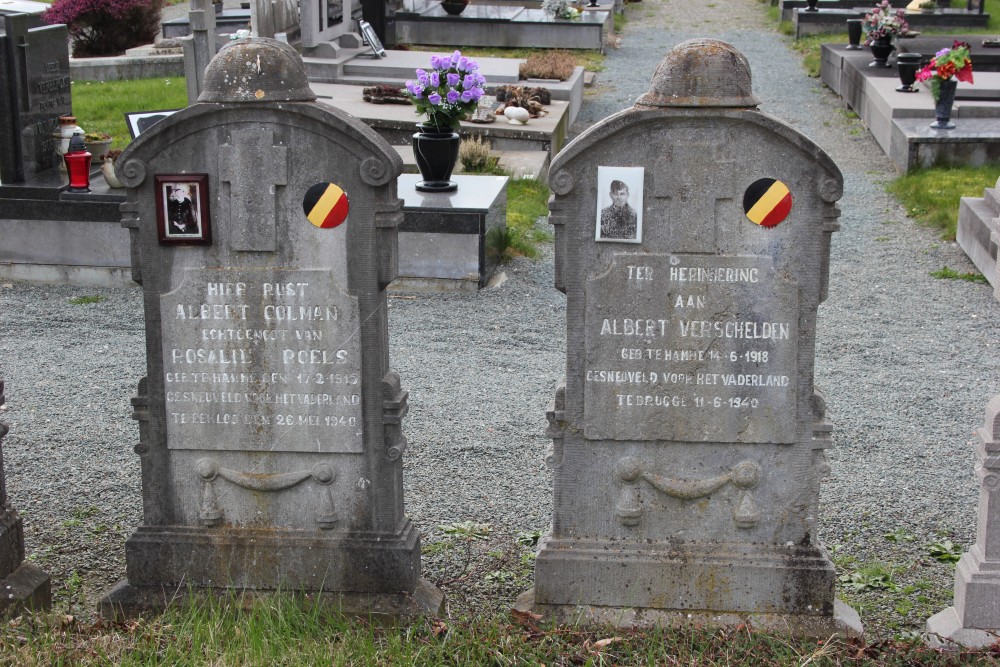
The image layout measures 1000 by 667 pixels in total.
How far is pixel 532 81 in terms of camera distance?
58.8ft

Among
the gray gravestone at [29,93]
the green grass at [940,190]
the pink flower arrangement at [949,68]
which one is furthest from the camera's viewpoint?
the pink flower arrangement at [949,68]

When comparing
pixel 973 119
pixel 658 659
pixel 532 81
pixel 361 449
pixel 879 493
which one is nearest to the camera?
pixel 658 659

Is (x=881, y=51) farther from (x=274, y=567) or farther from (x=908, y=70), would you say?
(x=274, y=567)

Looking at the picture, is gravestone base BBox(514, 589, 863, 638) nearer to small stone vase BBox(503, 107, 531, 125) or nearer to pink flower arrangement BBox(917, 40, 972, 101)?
small stone vase BBox(503, 107, 531, 125)

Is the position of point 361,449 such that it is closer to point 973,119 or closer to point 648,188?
point 648,188

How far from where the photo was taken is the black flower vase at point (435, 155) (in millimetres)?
9834

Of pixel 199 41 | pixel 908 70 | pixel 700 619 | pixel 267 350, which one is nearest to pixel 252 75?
pixel 267 350

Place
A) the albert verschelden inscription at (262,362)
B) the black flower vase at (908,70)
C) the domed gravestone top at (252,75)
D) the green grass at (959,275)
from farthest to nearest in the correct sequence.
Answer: the black flower vase at (908,70) → the green grass at (959,275) → the albert verschelden inscription at (262,362) → the domed gravestone top at (252,75)

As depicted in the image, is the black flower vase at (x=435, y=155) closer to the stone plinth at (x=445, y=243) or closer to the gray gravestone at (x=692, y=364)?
the stone plinth at (x=445, y=243)

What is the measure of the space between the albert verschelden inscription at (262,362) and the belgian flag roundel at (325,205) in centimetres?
20

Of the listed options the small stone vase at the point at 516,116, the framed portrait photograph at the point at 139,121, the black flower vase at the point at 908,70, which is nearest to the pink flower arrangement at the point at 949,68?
the black flower vase at the point at 908,70

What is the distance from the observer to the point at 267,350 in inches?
184

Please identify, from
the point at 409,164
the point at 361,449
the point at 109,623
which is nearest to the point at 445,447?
the point at 361,449

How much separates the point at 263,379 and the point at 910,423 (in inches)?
158
